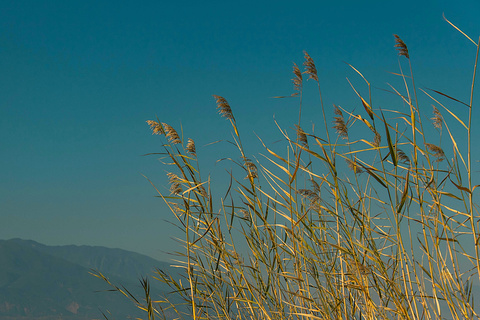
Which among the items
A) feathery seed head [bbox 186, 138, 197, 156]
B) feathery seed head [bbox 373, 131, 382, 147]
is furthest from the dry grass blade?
feathery seed head [bbox 186, 138, 197, 156]

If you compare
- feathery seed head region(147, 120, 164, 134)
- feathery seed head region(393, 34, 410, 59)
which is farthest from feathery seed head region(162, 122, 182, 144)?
feathery seed head region(393, 34, 410, 59)

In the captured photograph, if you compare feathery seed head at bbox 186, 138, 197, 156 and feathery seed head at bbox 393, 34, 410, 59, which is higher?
feathery seed head at bbox 393, 34, 410, 59

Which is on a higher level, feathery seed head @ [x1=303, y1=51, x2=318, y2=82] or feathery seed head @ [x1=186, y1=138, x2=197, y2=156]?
feathery seed head @ [x1=303, y1=51, x2=318, y2=82]

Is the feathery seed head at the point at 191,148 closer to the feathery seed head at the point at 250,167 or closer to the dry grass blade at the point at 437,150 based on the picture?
the feathery seed head at the point at 250,167

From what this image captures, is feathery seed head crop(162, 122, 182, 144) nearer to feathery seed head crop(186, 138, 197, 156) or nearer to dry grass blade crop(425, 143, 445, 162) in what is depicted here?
feathery seed head crop(186, 138, 197, 156)

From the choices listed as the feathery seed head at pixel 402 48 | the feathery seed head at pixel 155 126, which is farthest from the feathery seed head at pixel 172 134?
the feathery seed head at pixel 402 48

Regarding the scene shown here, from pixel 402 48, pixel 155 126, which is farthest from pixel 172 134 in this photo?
pixel 402 48

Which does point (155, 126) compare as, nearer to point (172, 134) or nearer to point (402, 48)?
point (172, 134)

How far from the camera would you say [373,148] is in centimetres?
170

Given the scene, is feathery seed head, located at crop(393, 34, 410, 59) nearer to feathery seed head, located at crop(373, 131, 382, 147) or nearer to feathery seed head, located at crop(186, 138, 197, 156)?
feathery seed head, located at crop(373, 131, 382, 147)

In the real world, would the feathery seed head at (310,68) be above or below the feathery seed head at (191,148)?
above

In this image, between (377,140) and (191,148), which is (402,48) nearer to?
(377,140)

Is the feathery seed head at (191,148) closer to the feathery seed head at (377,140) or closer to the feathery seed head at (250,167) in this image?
the feathery seed head at (250,167)

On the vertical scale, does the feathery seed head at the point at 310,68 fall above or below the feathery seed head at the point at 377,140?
above
